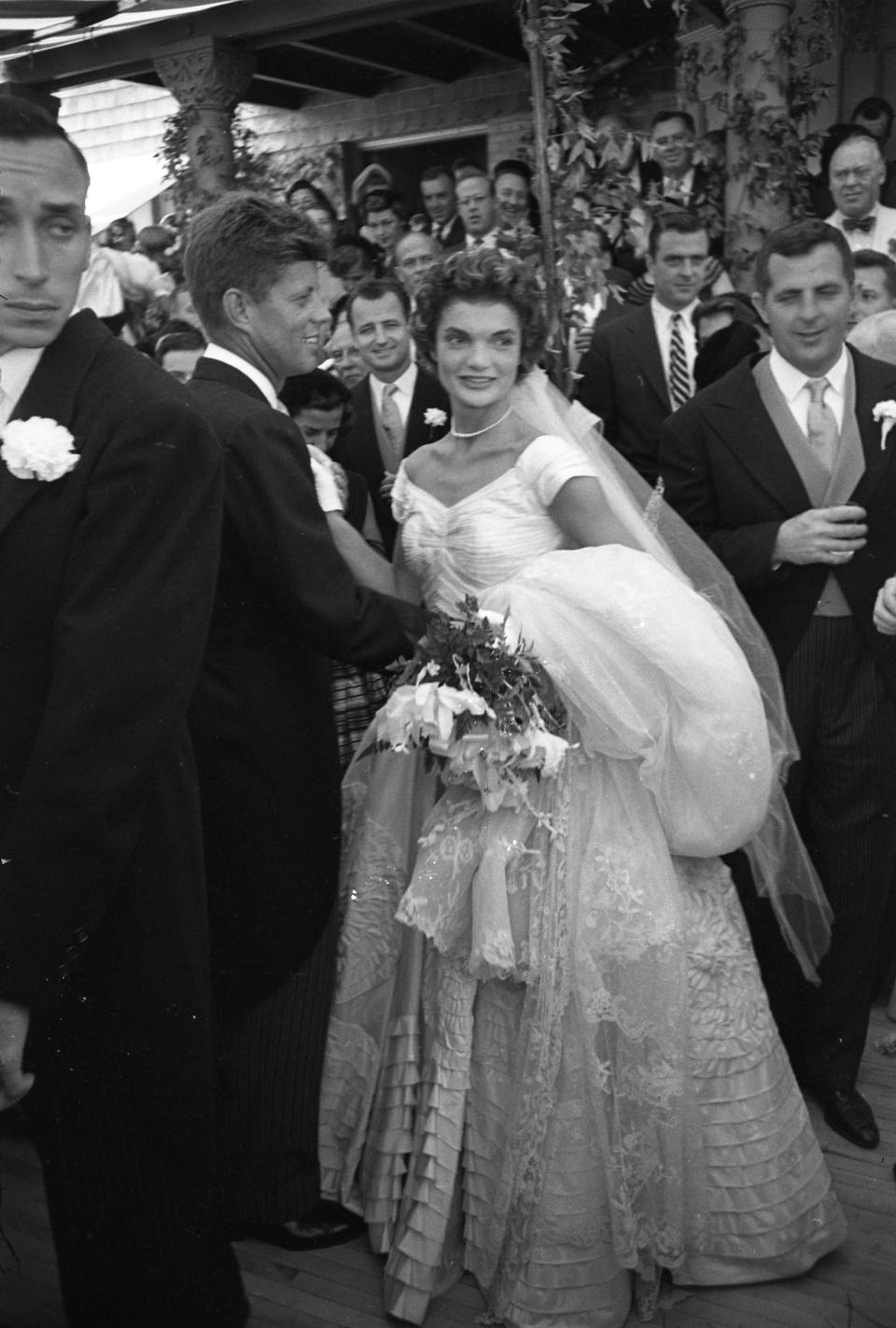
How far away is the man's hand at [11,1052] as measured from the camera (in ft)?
5.42

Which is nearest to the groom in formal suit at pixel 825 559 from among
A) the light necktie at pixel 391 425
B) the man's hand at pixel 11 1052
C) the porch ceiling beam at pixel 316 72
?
the light necktie at pixel 391 425

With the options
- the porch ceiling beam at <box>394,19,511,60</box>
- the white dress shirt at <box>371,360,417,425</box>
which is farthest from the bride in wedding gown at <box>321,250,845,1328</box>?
the porch ceiling beam at <box>394,19,511,60</box>

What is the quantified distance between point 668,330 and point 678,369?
0.16 meters

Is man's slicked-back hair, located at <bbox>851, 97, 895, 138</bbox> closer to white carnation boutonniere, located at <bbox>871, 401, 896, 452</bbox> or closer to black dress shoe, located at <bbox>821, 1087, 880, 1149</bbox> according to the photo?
white carnation boutonniere, located at <bbox>871, 401, 896, 452</bbox>

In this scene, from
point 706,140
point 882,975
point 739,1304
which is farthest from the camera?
point 706,140

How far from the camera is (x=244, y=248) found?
2645 mm

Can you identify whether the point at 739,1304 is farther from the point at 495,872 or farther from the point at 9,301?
the point at 9,301

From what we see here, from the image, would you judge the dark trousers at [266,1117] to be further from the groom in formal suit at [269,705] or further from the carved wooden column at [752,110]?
the carved wooden column at [752,110]

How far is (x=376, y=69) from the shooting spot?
10633mm

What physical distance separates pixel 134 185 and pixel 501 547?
421 inches

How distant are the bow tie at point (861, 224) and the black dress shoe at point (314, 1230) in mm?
4628

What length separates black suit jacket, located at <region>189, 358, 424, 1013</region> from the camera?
8.27 ft

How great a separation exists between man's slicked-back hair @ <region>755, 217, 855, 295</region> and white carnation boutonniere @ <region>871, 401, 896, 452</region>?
0.31 meters

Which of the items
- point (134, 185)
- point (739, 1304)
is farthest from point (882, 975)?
point (134, 185)
